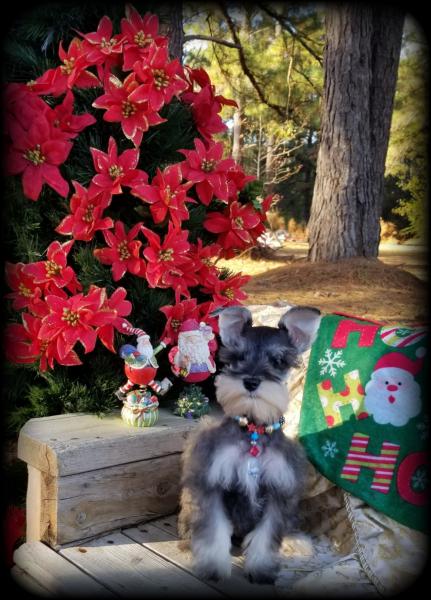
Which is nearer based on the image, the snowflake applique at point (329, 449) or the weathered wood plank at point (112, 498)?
the weathered wood plank at point (112, 498)

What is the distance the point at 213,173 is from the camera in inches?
104

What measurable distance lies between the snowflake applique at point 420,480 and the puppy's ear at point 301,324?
705mm

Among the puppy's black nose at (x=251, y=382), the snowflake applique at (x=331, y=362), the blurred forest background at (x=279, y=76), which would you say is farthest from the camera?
the blurred forest background at (x=279, y=76)

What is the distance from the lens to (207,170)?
263 centimetres

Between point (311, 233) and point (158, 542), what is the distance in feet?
16.5

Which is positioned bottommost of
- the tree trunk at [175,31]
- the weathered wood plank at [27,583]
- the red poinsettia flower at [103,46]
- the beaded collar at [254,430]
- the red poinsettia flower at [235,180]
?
the weathered wood plank at [27,583]

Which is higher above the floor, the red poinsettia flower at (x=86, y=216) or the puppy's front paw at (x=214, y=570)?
the red poinsettia flower at (x=86, y=216)

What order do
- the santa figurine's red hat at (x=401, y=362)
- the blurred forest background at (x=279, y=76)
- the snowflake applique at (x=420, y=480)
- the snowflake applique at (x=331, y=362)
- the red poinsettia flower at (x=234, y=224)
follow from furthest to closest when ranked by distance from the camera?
the blurred forest background at (x=279, y=76) < the red poinsettia flower at (x=234, y=224) < the snowflake applique at (x=331, y=362) < the santa figurine's red hat at (x=401, y=362) < the snowflake applique at (x=420, y=480)

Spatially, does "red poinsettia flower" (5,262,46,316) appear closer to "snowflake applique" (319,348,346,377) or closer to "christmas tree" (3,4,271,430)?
"christmas tree" (3,4,271,430)

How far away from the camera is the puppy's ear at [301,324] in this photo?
206 centimetres

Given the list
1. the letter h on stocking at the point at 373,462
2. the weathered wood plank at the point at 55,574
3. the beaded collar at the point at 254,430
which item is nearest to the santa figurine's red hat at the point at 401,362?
the letter h on stocking at the point at 373,462

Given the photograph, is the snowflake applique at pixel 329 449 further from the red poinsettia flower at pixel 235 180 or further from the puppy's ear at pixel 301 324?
the red poinsettia flower at pixel 235 180

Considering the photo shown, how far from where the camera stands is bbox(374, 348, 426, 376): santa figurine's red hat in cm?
238

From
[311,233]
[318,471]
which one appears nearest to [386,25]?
[311,233]
